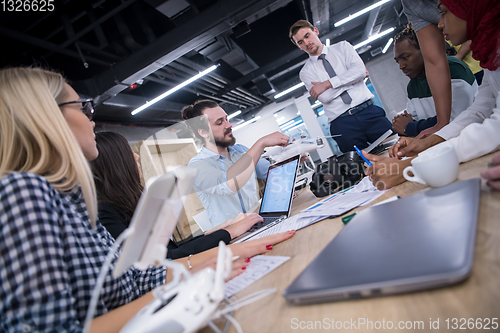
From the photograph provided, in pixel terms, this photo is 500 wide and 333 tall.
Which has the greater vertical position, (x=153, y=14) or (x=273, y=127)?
(x=153, y=14)

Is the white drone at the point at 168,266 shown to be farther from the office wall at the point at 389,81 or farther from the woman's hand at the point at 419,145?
the office wall at the point at 389,81

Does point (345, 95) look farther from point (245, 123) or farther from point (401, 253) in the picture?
point (245, 123)

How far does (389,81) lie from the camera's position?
30.3ft

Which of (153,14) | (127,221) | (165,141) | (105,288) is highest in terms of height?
(153,14)

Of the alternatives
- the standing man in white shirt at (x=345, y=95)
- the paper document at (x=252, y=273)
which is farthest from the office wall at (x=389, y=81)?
the paper document at (x=252, y=273)

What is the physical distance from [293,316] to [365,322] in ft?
0.32

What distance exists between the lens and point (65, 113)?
26.8 inches

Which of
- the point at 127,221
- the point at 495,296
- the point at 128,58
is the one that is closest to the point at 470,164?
the point at 495,296

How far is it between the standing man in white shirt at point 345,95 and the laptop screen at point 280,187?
1162 millimetres

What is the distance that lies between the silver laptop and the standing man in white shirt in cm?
194

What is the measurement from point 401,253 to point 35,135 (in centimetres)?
70

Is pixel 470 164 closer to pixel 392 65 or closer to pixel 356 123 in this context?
pixel 356 123

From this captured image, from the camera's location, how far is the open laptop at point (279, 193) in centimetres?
123
